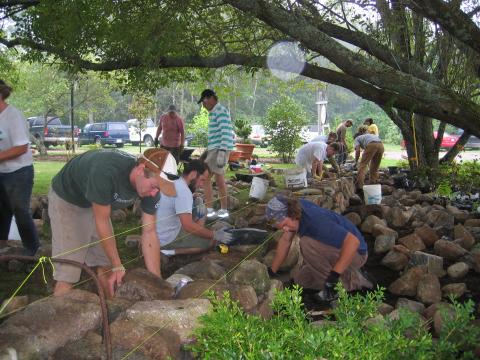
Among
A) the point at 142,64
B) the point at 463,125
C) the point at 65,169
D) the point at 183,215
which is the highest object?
the point at 142,64

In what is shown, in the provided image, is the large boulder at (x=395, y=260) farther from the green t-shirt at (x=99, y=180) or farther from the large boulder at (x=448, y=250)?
the green t-shirt at (x=99, y=180)

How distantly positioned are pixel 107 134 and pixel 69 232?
2195 cm

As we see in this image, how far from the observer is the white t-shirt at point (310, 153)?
8289 millimetres

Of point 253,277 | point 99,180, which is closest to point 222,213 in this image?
point 253,277

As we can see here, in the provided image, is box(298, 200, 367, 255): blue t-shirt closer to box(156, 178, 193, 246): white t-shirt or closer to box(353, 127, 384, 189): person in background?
box(156, 178, 193, 246): white t-shirt

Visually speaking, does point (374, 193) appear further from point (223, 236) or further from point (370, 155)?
point (223, 236)

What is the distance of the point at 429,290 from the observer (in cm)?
443

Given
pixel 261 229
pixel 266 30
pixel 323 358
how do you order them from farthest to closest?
pixel 266 30 < pixel 261 229 < pixel 323 358

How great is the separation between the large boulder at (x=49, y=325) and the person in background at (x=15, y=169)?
178 cm

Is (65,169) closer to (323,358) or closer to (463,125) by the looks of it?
(323,358)

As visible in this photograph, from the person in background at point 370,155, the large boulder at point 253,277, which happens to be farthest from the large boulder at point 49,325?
the person in background at point 370,155

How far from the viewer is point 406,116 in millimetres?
9812

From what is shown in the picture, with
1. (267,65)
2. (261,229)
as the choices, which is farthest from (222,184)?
(267,65)

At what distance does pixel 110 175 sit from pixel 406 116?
8186mm
